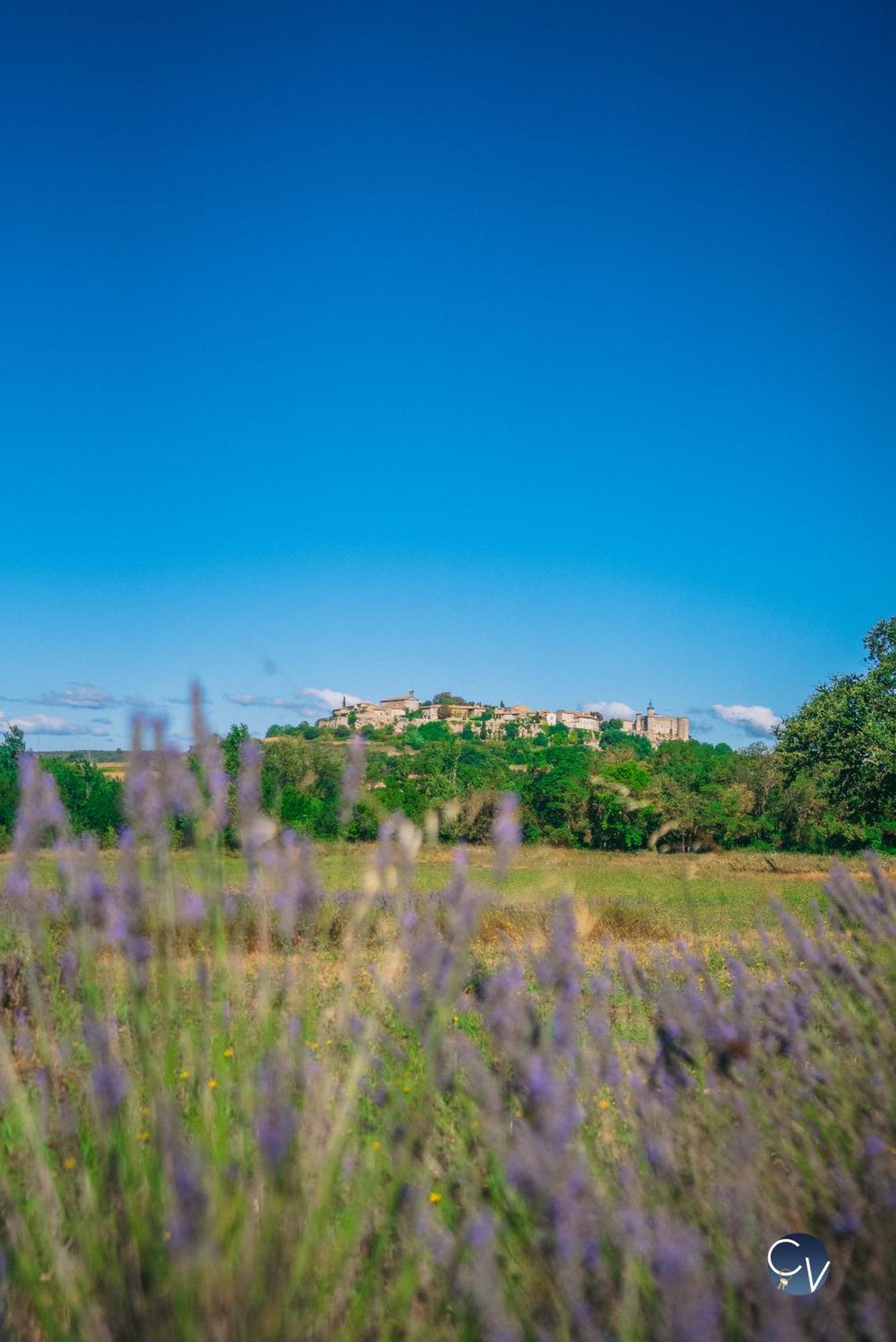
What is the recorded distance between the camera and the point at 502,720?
341ft

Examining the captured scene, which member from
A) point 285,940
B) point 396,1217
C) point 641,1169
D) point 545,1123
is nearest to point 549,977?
point 641,1169

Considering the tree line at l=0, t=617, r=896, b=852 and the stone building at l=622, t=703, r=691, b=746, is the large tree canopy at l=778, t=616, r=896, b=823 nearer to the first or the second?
the tree line at l=0, t=617, r=896, b=852

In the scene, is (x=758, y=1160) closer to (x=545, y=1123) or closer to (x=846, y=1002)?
(x=545, y=1123)

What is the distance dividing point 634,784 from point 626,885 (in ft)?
69.4

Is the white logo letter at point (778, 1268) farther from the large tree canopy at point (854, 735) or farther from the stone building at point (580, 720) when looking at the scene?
the stone building at point (580, 720)

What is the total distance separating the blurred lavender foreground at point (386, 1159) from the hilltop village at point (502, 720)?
39.4 m

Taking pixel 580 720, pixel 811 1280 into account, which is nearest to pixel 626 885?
pixel 811 1280

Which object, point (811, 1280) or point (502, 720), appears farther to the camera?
point (502, 720)

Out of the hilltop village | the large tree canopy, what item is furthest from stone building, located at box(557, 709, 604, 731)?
the large tree canopy

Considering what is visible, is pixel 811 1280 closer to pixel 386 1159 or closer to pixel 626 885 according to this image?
pixel 386 1159

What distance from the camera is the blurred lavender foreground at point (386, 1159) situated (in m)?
1.45

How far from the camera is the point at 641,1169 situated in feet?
6.97

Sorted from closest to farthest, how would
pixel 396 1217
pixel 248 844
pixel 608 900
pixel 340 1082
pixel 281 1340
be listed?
pixel 281 1340 → pixel 248 844 → pixel 396 1217 → pixel 340 1082 → pixel 608 900

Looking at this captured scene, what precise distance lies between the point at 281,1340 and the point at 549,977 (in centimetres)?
152
